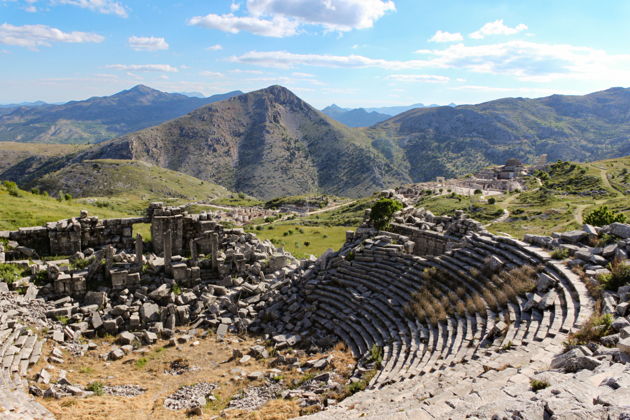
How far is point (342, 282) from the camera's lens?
22094 millimetres

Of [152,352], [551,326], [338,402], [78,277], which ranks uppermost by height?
[551,326]

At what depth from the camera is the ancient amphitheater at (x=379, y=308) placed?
367 inches

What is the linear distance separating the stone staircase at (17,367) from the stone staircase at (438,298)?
33.0 feet

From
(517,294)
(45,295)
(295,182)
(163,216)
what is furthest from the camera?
(295,182)

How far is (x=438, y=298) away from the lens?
57.6 feet

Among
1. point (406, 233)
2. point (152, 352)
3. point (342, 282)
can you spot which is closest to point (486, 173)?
point (406, 233)

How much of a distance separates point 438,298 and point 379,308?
2.83 meters

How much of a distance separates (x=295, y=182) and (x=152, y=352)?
17889cm

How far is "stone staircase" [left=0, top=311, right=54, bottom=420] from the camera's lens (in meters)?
11.2

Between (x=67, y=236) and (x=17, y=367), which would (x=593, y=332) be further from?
(x=67, y=236)

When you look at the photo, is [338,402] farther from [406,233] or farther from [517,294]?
[406,233]

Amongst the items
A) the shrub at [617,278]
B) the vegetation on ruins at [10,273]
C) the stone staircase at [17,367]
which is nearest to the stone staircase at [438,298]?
the shrub at [617,278]

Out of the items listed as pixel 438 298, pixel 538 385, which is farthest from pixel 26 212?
pixel 538 385

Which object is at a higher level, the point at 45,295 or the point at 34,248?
the point at 34,248
